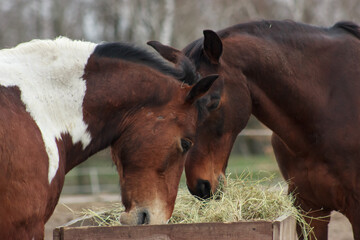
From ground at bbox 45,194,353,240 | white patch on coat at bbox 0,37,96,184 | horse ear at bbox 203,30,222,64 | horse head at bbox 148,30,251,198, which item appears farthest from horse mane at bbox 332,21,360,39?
ground at bbox 45,194,353,240

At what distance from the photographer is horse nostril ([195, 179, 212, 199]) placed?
380cm

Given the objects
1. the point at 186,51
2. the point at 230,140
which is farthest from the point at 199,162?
the point at 186,51

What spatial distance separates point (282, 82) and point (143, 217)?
1.55m

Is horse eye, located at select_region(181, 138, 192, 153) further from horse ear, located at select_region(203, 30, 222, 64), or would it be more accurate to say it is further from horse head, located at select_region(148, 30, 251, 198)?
horse ear, located at select_region(203, 30, 222, 64)

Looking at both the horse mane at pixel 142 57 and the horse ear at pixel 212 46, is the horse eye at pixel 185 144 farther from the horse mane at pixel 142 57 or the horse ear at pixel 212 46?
the horse ear at pixel 212 46

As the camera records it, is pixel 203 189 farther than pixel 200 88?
Yes

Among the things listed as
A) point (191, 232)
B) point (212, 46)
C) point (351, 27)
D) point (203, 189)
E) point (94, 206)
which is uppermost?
point (351, 27)

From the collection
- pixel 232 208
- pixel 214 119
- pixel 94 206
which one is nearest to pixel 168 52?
pixel 214 119

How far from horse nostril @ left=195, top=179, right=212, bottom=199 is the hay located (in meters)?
0.06

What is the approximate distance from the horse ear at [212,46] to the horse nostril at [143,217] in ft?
4.24

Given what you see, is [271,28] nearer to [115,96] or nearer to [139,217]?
[115,96]

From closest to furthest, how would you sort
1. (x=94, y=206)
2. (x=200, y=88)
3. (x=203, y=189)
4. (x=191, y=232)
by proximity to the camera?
(x=191, y=232) → (x=200, y=88) → (x=203, y=189) → (x=94, y=206)

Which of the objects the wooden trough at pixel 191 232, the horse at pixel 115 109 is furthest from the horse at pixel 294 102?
the wooden trough at pixel 191 232

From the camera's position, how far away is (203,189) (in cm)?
381
